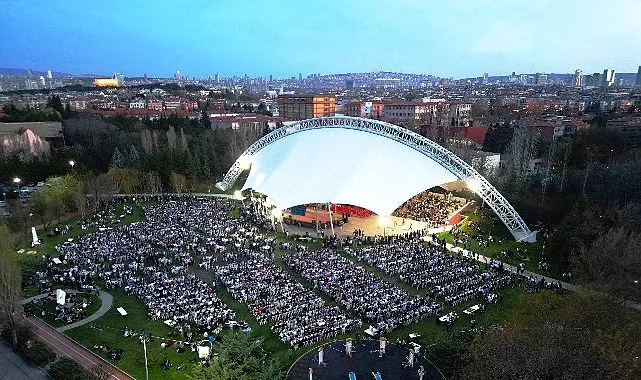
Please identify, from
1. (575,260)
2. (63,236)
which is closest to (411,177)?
(575,260)

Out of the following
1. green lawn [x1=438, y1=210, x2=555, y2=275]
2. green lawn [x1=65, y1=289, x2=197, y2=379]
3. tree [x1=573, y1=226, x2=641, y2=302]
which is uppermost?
tree [x1=573, y1=226, x2=641, y2=302]

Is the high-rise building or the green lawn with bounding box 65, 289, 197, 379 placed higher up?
the high-rise building

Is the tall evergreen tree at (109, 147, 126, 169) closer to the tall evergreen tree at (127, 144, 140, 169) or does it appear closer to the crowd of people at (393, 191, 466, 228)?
the tall evergreen tree at (127, 144, 140, 169)

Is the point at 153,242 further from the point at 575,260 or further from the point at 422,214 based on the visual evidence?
the point at 575,260

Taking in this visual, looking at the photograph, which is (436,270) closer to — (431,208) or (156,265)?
(431,208)

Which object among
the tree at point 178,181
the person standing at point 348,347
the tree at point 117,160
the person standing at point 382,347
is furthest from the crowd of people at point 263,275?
the tree at point 117,160

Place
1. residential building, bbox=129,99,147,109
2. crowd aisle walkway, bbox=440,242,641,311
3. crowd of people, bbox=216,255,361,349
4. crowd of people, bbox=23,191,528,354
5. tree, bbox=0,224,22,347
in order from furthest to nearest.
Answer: residential building, bbox=129,99,147,109 < crowd aisle walkway, bbox=440,242,641,311 < crowd of people, bbox=23,191,528,354 < crowd of people, bbox=216,255,361,349 < tree, bbox=0,224,22,347

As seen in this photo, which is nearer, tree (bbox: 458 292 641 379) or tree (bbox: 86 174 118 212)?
tree (bbox: 458 292 641 379)

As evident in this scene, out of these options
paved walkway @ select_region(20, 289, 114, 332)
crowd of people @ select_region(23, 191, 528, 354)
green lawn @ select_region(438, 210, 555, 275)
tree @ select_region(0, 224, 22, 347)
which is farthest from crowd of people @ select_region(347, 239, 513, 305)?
tree @ select_region(0, 224, 22, 347)

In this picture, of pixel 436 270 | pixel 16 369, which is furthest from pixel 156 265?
pixel 436 270
